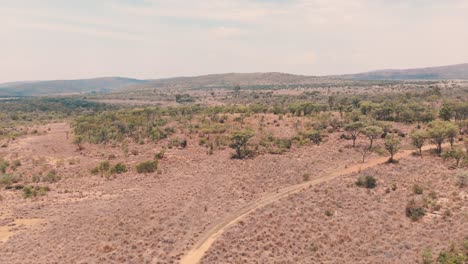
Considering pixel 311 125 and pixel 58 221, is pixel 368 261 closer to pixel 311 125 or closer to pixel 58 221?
pixel 58 221

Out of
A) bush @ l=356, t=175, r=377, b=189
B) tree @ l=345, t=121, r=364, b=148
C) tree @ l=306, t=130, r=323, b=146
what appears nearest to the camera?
bush @ l=356, t=175, r=377, b=189

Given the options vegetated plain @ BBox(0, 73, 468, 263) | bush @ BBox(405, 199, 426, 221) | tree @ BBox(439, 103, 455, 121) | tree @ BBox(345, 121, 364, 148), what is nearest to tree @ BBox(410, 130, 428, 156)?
vegetated plain @ BBox(0, 73, 468, 263)

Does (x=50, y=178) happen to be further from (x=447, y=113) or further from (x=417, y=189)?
(x=447, y=113)

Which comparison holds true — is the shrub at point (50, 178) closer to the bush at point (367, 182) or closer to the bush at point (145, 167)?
the bush at point (145, 167)

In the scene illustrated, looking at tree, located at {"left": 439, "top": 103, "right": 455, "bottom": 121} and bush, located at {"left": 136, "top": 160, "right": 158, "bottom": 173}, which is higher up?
tree, located at {"left": 439, "top": 103, "right": 455, "bottom": 121}

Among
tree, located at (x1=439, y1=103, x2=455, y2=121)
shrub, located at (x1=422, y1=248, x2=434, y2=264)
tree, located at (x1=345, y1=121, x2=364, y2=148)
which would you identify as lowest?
shrub, located at (x1=422, y1=248, x2=434, y2=264)

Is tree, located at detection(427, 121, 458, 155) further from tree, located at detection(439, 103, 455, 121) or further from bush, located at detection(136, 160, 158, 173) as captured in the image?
bush, located at detection(136, 160, 158, 173)

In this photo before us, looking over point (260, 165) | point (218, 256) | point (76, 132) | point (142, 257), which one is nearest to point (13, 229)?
point (142, 257)

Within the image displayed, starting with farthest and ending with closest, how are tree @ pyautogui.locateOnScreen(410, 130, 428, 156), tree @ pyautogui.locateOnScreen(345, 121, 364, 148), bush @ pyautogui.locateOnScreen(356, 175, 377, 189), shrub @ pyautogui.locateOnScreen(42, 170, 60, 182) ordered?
tree @ pyautogui.locateOnScreen(345, 121, 364, 148), tree @ pyautogui.locateOnScreen(410, 130, 428, 156), shrub @ pyautogui.locateOnScreen(42, 170, 60, 182), bush @ pyautogui.locateOnScreen(356, 175, 377, 189)
